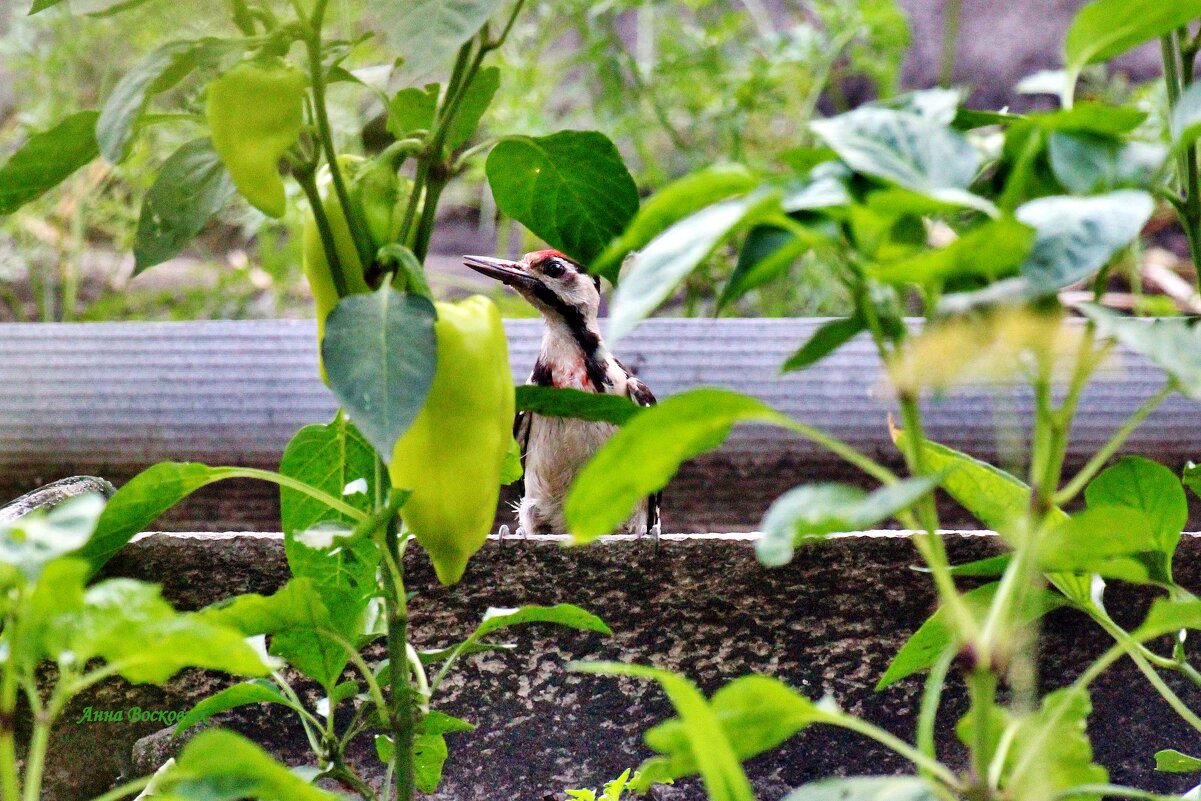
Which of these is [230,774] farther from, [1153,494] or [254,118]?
[1153,494]

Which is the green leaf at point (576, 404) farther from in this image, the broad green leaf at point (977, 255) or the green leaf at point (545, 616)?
the broad green leaf at point (977, 255)

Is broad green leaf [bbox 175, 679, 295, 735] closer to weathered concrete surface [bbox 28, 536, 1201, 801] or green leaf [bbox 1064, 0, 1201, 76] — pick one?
weathered concrete surface [bbox 28, 536, 1201, 801]

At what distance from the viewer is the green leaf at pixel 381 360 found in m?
0.60

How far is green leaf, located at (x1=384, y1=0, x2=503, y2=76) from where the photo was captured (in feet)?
2.10

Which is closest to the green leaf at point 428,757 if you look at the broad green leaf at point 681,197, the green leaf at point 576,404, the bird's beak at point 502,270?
the green leaf at point 576,404

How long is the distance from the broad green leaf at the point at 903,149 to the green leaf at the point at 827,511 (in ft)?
0.42

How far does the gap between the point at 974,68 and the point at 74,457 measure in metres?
2.99

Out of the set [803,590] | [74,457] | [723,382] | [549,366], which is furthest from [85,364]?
[549,366]

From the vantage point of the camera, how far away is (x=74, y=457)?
1351mm

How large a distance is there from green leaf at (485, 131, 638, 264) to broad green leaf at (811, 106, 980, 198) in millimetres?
284

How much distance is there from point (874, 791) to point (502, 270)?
1.63m

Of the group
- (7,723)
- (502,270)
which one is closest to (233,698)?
(7,723)

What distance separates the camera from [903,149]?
0.54 meters

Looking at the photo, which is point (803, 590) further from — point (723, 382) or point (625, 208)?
point (625, 208)
